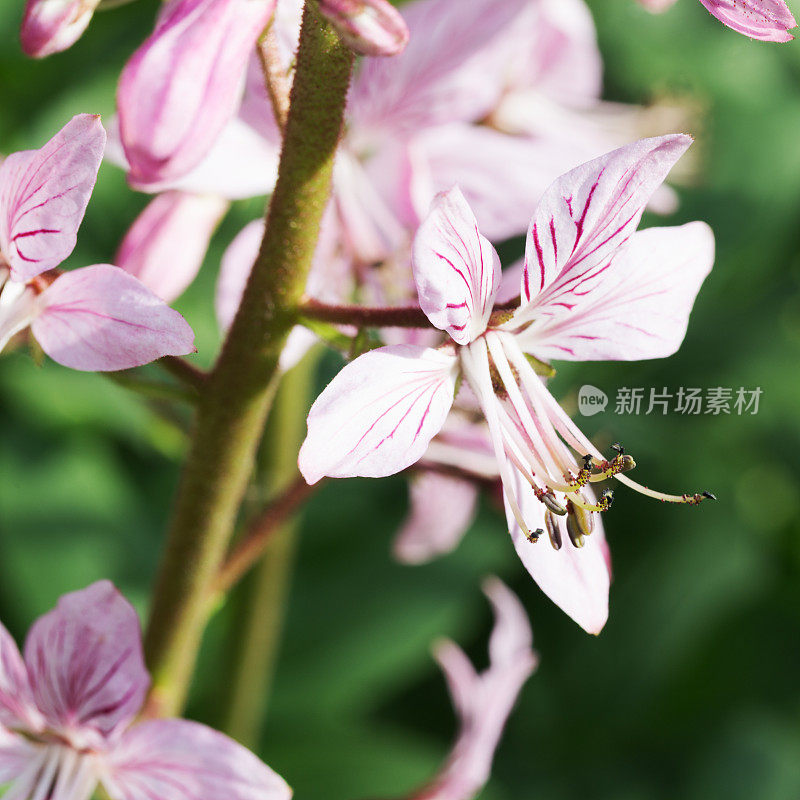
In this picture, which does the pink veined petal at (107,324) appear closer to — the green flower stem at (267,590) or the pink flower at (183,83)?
the pink flower at (183,83)

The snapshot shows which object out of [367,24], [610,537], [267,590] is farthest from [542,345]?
[610,537]

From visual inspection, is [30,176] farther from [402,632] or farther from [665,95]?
[665,95]

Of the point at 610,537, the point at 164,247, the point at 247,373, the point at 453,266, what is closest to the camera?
the point at 453,266

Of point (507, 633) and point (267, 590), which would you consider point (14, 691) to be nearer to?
point (507, 633)

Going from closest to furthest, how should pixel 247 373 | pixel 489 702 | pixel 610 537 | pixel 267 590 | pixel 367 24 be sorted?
pixel 367 24, pixel 247 373, pixel 489 702, pixel 267 590, pixel 610 537

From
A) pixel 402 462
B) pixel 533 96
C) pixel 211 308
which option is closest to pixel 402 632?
pixel 211 308

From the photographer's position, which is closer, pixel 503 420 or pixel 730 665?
pixel 503 420

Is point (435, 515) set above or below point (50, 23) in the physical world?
below
